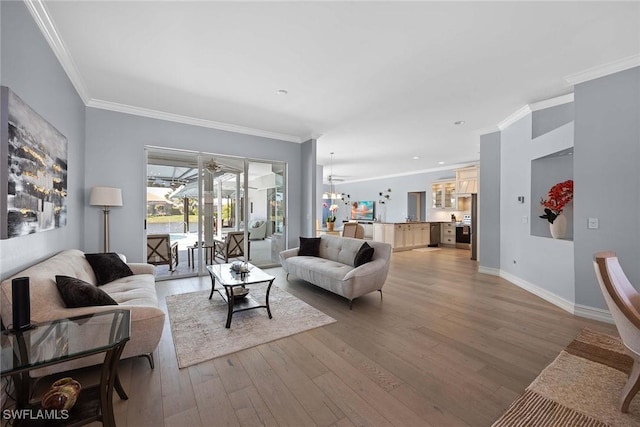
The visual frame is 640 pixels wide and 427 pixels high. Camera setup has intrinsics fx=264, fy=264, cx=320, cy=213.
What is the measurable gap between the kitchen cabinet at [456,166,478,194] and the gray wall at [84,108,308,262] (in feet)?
23.5

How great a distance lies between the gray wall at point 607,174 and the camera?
113 inches

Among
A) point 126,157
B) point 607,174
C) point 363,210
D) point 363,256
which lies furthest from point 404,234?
point 126,157

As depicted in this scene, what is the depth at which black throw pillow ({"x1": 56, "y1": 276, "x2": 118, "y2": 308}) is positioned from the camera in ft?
6.44

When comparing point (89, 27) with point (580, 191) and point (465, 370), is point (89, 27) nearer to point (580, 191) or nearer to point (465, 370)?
point (465, 370)

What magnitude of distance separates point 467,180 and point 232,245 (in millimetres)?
7083

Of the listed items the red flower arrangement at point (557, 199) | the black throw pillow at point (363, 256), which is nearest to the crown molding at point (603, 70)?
the red flower arrangement at point (557, 199)

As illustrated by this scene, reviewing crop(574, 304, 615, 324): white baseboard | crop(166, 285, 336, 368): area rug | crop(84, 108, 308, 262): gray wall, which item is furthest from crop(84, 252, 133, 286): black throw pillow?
crop(574, 304, 615, 324): white baseboard

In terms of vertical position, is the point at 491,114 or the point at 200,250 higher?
the point at 491,114

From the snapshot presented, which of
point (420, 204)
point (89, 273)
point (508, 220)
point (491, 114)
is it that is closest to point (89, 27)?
point (89, 273)

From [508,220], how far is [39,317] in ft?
20.4

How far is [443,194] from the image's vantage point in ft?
31.3

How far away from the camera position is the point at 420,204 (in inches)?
436

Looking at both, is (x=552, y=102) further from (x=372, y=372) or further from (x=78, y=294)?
(x=78, y=294)

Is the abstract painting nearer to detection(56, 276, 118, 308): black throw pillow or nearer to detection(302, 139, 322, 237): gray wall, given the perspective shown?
detection(56, 276, 118, 308): black throw pillow
